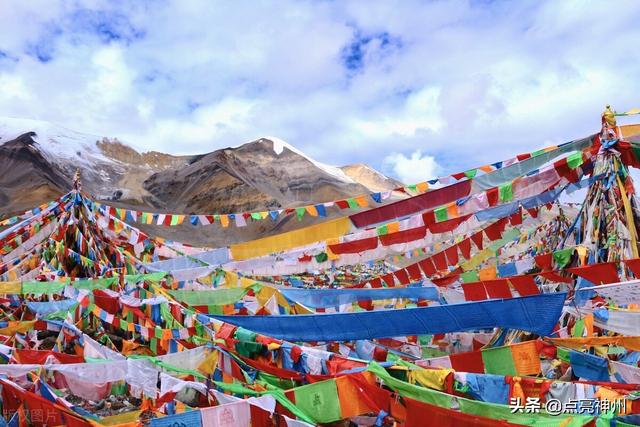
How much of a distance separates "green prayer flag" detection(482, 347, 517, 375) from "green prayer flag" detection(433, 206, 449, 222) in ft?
10.8

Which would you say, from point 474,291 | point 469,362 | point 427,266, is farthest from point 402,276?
point 469,362

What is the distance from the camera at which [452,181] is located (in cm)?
966

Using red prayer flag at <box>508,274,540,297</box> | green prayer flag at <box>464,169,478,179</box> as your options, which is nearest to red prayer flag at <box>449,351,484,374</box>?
red prayer flag at <box>508,274,540,297</box>

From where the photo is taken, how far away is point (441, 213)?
9211mm

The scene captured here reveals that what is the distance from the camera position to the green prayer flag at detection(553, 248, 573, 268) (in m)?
8.29

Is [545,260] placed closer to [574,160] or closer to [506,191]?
[506,191]

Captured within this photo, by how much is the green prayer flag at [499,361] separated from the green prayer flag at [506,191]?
2.95m

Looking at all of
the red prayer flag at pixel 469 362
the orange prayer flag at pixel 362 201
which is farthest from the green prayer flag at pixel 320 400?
the orange prayer flag at pixel 362 201

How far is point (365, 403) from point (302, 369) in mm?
A: 1295

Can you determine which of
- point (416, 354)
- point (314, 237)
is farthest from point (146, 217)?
point (416, 354)

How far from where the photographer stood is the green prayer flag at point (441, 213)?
360 inches

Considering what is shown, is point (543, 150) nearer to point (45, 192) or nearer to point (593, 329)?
point (593, 329)

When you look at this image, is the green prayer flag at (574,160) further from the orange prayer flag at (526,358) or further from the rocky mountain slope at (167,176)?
the rocky mountain slope at (167,176)

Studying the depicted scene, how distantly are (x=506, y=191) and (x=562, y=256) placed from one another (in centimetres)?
127
